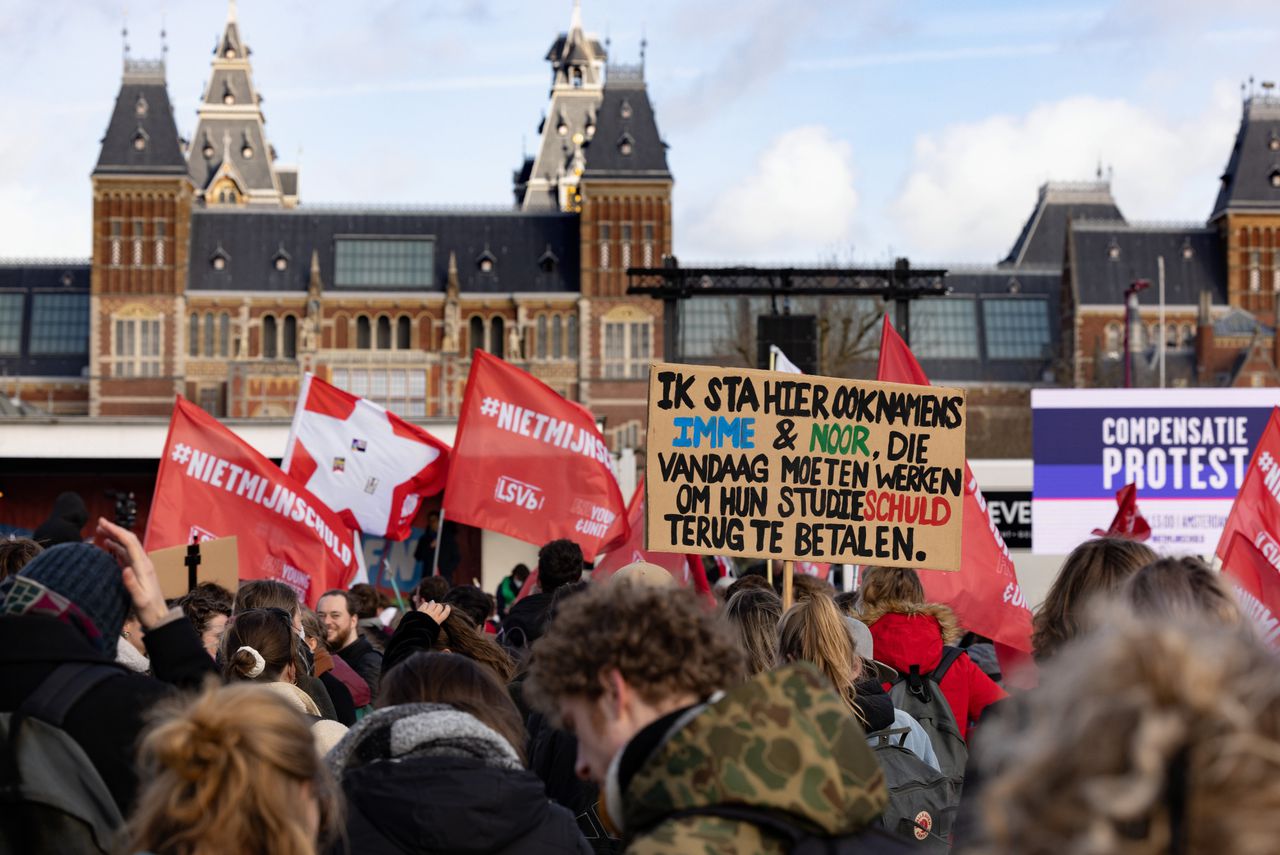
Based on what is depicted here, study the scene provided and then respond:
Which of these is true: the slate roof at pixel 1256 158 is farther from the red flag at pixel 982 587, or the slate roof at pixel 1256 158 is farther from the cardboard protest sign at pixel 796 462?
the cardboard protest sign at pixel 796 462

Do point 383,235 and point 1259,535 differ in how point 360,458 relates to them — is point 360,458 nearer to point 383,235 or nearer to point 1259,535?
point 1259,535

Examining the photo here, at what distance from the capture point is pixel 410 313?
2650 inches

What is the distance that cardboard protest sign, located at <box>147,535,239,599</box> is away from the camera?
24.9 feet

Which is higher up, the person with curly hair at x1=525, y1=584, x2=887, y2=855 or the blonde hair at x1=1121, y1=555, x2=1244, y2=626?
the blonde hair at x1=1121, y1=555, x2=1244, y2=626

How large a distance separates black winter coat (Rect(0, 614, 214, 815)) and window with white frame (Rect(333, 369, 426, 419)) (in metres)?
63.5


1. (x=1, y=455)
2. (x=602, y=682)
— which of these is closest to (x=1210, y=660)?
(x=602, y=682)

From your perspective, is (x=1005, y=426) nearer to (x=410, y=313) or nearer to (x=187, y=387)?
(x=410, y=313)

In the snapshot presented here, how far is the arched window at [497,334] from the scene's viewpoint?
67125 mm

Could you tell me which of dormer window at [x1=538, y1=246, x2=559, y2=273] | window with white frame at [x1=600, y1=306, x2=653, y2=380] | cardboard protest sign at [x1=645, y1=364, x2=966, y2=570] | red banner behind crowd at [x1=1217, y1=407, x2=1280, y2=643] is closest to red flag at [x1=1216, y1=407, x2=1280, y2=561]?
red banner behind crowd at [x1=1217, y1=407, x2=1280, y2=643]

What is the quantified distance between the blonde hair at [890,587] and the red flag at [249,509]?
5020 mm

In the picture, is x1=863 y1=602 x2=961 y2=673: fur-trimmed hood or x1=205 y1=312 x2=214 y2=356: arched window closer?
x1=863 y1=602 x2=961 y2=673: fur-trimmed hood

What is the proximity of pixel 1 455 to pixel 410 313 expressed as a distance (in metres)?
43.3

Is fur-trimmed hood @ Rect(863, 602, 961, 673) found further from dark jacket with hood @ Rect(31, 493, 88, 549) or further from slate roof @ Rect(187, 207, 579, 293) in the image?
slate roof @ Rect(187, 207, 579, 293)

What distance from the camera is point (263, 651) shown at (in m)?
4.63
